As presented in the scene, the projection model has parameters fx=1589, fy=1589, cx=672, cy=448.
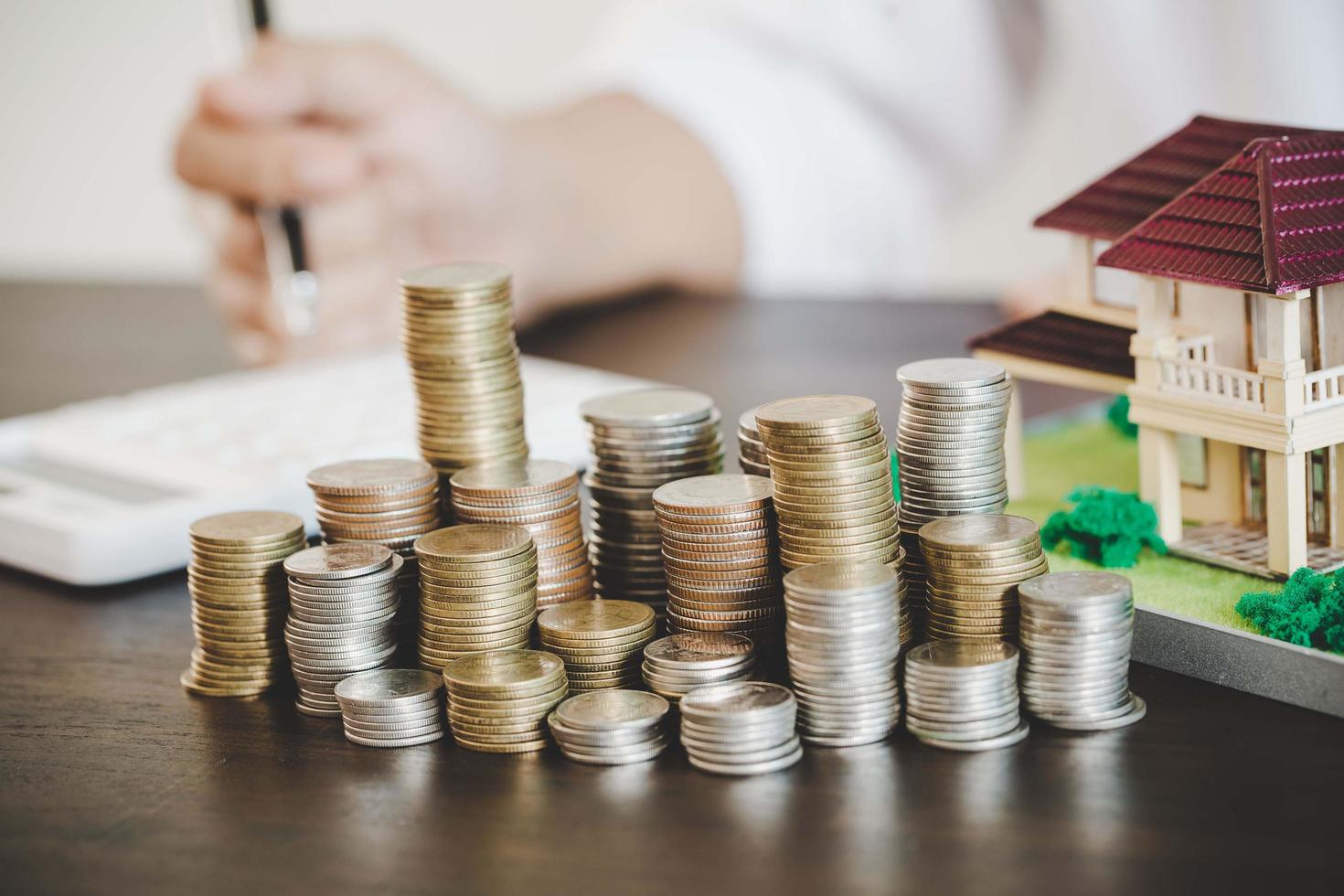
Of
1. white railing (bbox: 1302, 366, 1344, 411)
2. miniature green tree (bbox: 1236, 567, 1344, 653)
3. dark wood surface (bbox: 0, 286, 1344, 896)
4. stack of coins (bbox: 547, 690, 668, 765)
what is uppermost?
white railing (bbox: 1302, 366, 1344, 411)

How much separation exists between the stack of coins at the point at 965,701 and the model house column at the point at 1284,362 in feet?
1.47

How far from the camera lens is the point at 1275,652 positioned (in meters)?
1.62

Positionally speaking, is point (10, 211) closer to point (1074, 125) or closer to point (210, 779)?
point (1074, 125)

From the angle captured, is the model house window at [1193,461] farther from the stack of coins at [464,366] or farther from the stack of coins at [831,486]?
the stack of coins at [464,366]

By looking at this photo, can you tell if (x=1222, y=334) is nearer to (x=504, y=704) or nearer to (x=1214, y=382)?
(x=1214, y=382)

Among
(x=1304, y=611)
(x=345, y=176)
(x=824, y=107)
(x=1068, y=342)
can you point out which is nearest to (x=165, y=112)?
(x=345, y=176)

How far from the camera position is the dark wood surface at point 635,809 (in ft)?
4.39

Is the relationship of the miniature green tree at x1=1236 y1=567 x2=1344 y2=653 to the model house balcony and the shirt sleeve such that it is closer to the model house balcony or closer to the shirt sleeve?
the model house balcony

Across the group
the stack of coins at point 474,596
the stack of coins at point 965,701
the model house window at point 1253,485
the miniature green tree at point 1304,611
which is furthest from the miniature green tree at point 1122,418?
the stack of coins at point 474,596

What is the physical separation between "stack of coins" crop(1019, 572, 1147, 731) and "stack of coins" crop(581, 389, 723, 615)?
0.51 meters

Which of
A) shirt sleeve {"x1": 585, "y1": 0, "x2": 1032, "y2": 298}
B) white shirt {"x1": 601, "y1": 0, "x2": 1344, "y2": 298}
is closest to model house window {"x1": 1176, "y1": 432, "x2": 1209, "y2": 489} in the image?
white shirt {"x1": 601, "y1": 0, "x2": 1344, "y2": 298}

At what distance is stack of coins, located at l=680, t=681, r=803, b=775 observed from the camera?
5.09 feet

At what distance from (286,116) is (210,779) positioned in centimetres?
259

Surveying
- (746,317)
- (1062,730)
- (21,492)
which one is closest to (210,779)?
(1062,730)
